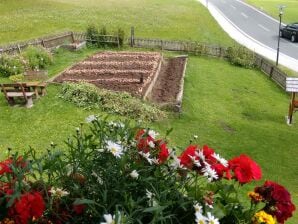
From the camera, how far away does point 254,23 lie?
142ft

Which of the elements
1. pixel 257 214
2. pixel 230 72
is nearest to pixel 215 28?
pixel 230 72

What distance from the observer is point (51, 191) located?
3598 millimetres

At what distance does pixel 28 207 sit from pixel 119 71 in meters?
15.5

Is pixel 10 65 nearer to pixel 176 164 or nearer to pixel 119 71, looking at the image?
pixel 119 71

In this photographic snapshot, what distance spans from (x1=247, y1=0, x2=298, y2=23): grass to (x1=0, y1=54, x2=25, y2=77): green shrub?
34.8m

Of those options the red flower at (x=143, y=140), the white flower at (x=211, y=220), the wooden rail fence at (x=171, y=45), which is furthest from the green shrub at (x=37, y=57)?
the white flower at (x=211, y=220)

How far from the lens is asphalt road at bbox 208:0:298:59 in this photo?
33.7 m

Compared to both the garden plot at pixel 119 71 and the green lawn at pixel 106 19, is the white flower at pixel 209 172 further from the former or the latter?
the green lawn at pixel 106 19

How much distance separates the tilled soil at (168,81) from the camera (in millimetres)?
16469

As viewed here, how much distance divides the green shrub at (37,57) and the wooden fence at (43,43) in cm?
81

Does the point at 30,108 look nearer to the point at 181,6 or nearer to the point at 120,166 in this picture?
the point at 120,166

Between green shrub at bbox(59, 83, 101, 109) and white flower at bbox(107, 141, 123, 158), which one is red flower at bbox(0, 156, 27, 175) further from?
green shrub at bbox(59, 83, 101, 109)

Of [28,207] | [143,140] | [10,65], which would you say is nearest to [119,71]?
[10,65]

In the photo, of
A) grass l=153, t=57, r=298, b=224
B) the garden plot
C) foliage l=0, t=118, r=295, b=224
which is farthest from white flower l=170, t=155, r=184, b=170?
the garden plot
